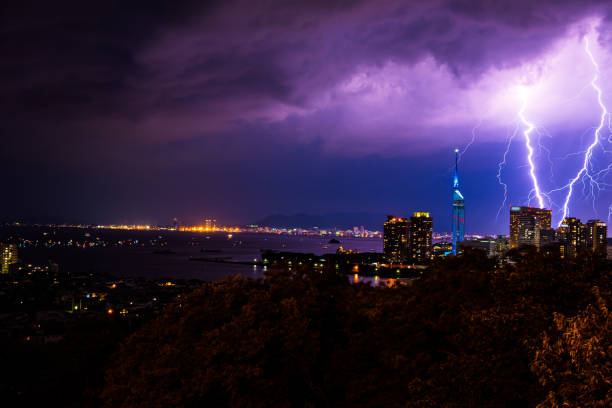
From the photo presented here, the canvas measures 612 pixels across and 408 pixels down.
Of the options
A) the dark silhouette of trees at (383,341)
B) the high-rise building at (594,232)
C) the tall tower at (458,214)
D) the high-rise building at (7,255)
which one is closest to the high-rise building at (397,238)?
the tall tower at (458,214)

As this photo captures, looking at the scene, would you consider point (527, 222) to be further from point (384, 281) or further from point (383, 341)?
point (383, 341)

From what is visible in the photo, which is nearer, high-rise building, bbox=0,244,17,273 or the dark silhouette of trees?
the dark silhouette of trees

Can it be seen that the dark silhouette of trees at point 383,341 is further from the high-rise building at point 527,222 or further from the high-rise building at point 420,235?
the high-rise building at point 420,235

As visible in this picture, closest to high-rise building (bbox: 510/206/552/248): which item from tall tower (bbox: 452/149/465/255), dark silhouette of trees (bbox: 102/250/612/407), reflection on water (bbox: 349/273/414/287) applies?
tall tower (bbox: 452/149/465/255)

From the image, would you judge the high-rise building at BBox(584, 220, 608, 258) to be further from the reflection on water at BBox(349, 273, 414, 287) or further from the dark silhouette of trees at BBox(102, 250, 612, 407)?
the dark silhouette of trees at BBox(102, 250, 612, 407)

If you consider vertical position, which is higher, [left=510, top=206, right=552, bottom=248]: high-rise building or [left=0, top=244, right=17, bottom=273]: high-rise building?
[left=510, top=206, right=552, bottom=248]: high-rise building

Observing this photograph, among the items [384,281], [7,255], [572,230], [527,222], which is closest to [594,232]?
[572,230]

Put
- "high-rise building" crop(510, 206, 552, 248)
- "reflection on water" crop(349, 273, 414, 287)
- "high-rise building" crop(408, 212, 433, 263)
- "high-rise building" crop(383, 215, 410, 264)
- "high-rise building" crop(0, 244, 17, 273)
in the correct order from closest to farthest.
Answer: "reflection on water" crop(349, 273, 414, 287) < "high-rise building" crop(0, 244, 17, 273) < "high-rise building" crop(510, 206, 552, 248) < "high-rise building" crop(383, 215, 410, 264) < "high-rise building" crop(408, 212, 433, 263)
